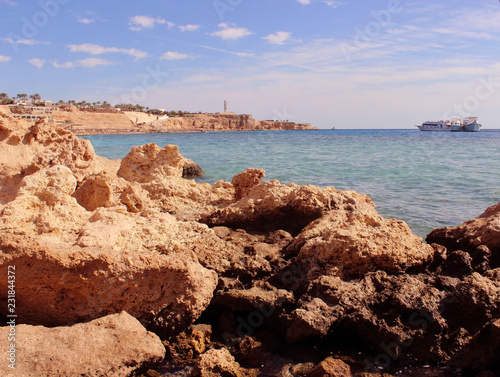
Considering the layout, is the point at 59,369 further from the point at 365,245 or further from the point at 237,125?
the point at 237,125

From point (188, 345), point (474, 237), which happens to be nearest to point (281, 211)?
point (474, 237)

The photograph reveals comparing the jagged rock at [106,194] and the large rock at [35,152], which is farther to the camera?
the large rock at [35,152]

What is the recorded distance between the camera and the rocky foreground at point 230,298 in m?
2.46

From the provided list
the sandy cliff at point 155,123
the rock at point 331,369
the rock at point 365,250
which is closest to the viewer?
the rock at point 331,369

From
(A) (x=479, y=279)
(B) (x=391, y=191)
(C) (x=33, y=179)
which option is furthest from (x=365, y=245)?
(B) (x=391, y=191)

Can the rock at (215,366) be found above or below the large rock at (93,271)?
below

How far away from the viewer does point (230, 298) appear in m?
3.01

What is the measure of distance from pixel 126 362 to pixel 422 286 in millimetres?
1984

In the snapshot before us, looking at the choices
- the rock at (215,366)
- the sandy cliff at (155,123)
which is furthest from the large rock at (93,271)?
the sandy cliff at (155,123)

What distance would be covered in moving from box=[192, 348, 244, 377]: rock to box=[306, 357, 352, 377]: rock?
45cm

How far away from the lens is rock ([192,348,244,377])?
2.45 meters

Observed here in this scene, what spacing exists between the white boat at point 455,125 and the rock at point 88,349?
56761mm

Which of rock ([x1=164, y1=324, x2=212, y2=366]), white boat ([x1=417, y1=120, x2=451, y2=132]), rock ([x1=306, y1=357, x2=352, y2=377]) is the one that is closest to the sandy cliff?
white boat ([x1=417, y1=120, x2=451, y2=132])

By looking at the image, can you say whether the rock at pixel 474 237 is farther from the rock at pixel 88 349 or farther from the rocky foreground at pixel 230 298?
the rock at pixel 88 349
